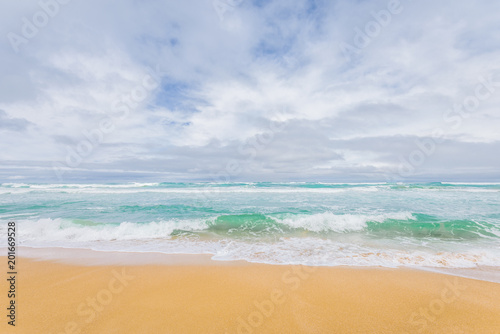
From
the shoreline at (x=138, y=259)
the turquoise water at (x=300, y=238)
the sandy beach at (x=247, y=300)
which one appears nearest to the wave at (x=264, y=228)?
the turquoise water at (x=300, y=238)

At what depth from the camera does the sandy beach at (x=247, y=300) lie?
8.99 ft

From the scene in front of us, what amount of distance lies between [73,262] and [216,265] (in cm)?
330

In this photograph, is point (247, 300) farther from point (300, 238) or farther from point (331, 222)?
point (331, 222)

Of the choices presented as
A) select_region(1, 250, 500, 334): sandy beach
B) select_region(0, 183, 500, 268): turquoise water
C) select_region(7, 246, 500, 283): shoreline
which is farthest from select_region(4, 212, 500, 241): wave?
select_region(1, 250, 500, 334): sandy beach

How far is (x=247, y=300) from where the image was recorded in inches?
131

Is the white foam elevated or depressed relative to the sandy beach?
elevated

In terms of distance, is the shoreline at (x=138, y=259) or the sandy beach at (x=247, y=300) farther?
the shoreline at (x=138, y=259)

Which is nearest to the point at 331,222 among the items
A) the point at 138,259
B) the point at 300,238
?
the point at 300,238

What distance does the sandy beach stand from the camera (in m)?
2.74

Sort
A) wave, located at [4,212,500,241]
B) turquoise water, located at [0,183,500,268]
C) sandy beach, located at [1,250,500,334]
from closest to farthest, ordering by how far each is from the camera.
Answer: sandy beach, located at [1,250,500,334] < turquoise water, located at [0,183,500,268] < wave, located at [4,212,500,241]

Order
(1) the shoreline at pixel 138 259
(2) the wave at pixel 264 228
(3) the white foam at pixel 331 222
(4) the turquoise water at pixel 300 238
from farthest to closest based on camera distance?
(3) the white foam at pixel 331 222 → (2) the wave at pixel 264 228 → (4) the turquoise water at pixel 300 238 → (1) the shoreline at pixel 138 259

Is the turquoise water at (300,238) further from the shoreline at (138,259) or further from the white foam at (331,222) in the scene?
the shoreline at (138,259)

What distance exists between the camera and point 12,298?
341cm

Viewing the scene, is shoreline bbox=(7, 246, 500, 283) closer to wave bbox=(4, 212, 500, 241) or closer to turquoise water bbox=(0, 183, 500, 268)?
turquoise water bbox=(0, 183, 500, 268)
